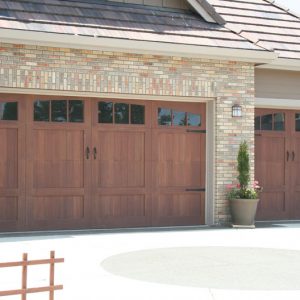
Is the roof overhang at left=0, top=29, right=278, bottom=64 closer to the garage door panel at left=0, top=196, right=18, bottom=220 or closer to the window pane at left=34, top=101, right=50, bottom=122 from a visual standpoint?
the window pane at left=34, top=101, right=50, bottom=122

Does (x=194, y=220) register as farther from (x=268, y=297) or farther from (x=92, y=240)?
(x=268, y=297)

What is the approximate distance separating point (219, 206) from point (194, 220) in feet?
2.05

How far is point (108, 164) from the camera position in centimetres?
1407

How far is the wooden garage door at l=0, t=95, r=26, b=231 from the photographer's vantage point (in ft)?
43.1

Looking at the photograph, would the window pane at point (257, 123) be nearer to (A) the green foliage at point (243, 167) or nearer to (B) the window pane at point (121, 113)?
(A) the green foliage at point (243, 167)

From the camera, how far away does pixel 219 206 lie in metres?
14.8

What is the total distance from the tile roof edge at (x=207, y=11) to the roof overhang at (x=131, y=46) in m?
1.26

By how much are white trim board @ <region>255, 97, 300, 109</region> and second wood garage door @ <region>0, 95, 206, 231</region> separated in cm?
156

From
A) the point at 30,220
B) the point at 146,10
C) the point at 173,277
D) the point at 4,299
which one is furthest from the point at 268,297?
the point at 146,10

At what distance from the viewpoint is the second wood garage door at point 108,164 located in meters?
13.4

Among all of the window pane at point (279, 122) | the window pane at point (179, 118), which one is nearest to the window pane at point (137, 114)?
the window pane at point (179, 118)

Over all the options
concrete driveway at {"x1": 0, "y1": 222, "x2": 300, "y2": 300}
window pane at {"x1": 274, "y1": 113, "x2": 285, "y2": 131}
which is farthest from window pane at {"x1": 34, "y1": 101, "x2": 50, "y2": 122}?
window pane at {"x1": 274, "y1": 113, "x2": 285, "y2": 131}

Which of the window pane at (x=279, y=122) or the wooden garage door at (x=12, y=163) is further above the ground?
the window pane at (x=279, y=122)

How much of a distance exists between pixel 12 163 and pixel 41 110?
117 cm
